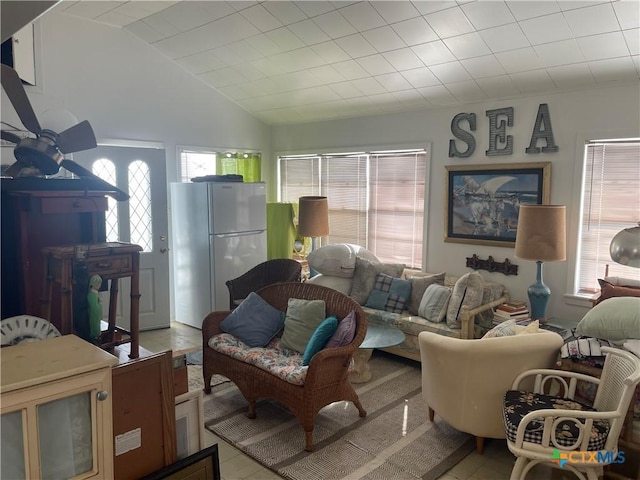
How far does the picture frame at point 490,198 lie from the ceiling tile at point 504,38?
40.6 inches

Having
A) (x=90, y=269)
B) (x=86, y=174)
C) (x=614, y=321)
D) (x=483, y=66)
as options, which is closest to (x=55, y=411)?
(x=90, y=269)

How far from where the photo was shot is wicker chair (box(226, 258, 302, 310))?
4520 mm

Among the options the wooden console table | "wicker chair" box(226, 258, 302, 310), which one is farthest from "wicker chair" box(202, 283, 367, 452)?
the wooden console table

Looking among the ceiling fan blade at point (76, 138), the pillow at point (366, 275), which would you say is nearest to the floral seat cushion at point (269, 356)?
the pillow at point (366, 275)

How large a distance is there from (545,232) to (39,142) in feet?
10.3

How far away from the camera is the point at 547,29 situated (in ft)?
10.2

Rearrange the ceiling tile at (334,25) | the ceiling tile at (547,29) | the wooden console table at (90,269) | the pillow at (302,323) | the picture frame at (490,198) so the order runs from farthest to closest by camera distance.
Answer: the picture frame at (490,198)
the ceiling tile at (334,25)
the pillow at (302,323)
the ceiling tile at (547,29)
the wooden console table at (90,269)

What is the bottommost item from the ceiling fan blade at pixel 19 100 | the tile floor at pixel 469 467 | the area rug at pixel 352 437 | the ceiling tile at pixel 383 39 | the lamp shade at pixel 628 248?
the tile floor at pixel 469 467

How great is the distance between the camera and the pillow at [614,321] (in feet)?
8.22

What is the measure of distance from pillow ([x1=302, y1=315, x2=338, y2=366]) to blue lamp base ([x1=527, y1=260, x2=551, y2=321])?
1.60 metres

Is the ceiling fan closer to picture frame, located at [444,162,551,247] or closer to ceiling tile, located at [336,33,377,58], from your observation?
ceiling tile, located at [336,33,377,58]

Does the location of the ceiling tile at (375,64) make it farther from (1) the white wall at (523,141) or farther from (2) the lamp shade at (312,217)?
(2) the lamp shade at (312,217)

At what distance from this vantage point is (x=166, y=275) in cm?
518

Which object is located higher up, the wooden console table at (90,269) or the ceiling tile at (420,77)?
the ceiling tile at (420,77)
